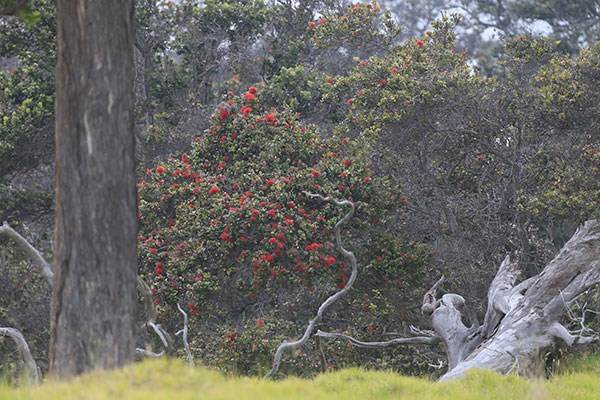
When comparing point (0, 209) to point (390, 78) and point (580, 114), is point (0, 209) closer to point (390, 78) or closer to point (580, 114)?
point (390, 78)

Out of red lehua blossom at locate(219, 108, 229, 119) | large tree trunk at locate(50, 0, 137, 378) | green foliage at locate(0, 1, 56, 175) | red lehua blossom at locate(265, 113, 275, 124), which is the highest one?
green foliage at locate(0, 1, 56, 175)

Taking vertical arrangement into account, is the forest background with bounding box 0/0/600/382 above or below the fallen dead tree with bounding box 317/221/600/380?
above

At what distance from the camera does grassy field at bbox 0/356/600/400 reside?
5.64 meters

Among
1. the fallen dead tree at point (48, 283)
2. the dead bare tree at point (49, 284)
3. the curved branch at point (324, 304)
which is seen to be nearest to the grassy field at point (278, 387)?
the curved branch at point (324, 304)

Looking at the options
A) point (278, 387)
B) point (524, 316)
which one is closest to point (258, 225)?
point (524, 316)

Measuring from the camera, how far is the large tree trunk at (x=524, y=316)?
35.2ft

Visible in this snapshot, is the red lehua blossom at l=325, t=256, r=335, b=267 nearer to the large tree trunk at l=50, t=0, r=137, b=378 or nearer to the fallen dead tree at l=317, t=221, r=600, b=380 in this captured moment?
the fallen dead tree at l=317, t=221, r=600, b=380

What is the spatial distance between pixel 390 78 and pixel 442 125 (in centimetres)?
116

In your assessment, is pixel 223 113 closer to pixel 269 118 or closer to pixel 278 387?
pixel 269 118

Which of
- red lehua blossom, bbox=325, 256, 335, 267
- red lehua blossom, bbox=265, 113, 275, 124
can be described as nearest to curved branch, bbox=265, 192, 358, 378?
red lehua blossom, bbox=325, 256, 335, 267

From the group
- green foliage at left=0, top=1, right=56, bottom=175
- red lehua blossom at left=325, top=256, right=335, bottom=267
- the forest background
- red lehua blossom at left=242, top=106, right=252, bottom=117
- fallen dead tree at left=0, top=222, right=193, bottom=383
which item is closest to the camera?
fallen dead tree at left=0, top=222, right=193, bottom=383

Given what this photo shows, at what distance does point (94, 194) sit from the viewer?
6742 millimetres

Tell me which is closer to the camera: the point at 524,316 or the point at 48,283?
the point at 48,283

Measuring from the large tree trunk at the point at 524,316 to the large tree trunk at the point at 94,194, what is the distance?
4714mm
